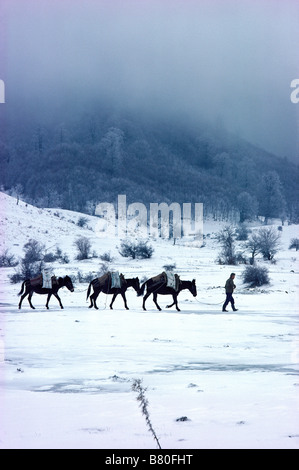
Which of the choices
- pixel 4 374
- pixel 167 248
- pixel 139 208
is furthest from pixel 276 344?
pixel 139 208

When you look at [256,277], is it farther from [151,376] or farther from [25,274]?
[151,376]

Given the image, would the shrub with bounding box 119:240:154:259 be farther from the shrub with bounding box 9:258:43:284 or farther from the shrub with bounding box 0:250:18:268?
the shrub with bounding box 9:258:43:284

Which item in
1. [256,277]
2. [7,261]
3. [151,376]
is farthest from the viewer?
[7,261]

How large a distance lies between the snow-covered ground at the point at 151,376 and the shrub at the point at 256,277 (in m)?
9.52

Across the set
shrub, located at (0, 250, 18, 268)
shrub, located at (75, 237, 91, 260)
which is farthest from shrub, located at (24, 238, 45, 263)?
shrub, located at (75, 237, 91, 260)

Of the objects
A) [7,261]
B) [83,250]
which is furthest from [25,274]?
[83,250]

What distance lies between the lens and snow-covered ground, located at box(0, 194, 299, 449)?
631 centimetres

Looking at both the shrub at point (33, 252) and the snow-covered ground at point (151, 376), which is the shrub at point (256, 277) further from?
the shrub at point (33, 252)

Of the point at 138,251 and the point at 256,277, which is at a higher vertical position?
the point at 138,251

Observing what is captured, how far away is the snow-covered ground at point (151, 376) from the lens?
6312 mm

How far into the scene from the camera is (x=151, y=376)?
9.41m

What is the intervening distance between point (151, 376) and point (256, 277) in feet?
76.0

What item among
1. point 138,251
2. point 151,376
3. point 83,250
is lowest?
point 151,376

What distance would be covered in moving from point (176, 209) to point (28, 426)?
155m
